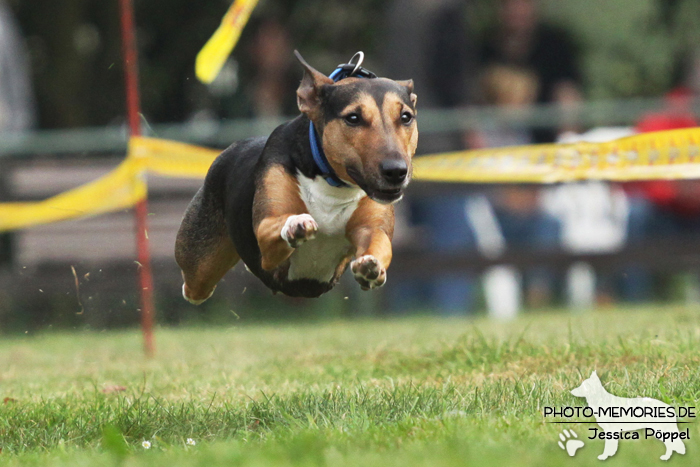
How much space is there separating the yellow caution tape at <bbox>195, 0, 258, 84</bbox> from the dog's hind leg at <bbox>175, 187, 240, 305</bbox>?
60cm

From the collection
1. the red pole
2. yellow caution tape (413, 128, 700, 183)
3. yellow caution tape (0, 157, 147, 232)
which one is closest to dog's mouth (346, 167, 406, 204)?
yellow caution tape (413, 128, 700, 183)

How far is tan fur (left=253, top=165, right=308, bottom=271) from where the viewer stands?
3.75 meters

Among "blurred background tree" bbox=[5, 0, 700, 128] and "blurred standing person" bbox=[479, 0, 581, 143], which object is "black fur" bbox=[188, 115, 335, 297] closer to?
"blurred standing person" bbox=[479, 0, 581, 143]

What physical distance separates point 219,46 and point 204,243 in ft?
3.32

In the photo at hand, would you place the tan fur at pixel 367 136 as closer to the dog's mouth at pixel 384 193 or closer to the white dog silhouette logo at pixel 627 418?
the dog's mouth at pixel 384 193

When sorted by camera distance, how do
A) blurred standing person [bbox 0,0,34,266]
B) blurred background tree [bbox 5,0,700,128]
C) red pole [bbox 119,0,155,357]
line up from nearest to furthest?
1. red pole [bbox 119,0,155,357]
2. blurred standing person [bbox 0,0,34,266]
3. blurred background tree [bbox 5,0,700,128]

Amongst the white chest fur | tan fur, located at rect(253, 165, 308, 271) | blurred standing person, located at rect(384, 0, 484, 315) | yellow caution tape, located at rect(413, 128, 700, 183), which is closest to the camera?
tan fur, located at rect(253, 165, 308, 271)

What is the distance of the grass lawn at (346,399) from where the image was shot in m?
3.05

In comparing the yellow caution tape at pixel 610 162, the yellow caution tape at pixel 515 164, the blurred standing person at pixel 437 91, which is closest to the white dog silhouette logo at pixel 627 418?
the yellow caution tape at pixel 515 164

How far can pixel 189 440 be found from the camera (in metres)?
3.47

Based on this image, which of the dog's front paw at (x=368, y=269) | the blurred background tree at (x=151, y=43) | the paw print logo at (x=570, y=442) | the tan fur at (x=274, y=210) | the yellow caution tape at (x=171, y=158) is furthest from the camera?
the blurred background tree at (x=151, y=43)

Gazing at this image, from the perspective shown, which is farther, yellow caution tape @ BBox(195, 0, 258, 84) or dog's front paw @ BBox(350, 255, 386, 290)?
yellow caution tape @ BBox(195, 0, 258, 84)

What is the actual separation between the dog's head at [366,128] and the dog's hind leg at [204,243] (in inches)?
34.1

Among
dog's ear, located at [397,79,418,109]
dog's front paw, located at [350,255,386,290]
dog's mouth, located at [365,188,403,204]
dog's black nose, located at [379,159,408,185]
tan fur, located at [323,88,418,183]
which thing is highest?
dog's ear, located at [397,79,418,109]
